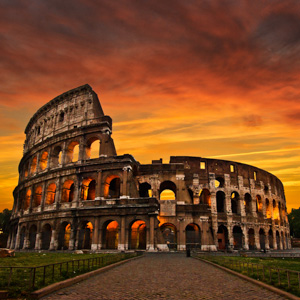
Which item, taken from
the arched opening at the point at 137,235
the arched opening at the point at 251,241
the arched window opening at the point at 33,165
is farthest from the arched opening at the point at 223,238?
the arched window opening at the point at 33,165

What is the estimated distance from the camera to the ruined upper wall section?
31.4 m

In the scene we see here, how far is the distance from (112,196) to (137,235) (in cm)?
544

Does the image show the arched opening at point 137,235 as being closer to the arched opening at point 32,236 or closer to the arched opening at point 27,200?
the arched opening at point 32,236

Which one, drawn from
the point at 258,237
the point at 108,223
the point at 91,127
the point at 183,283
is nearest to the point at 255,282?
the point at 183,283

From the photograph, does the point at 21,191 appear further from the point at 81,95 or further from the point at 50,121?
the point at 81,95

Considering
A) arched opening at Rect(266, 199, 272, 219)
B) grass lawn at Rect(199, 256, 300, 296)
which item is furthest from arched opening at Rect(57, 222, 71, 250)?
arched opening at Rect(266, 199, 272, 219)

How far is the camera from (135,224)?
28484mm

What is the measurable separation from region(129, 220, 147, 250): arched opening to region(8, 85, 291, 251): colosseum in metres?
0.10

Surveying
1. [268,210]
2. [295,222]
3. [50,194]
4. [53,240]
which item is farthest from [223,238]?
[295,222]

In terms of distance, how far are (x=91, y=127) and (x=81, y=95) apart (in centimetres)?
504

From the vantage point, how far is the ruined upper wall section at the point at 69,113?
31406 mm

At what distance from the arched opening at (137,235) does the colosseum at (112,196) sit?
98 millimetres

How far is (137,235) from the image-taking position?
2816cm

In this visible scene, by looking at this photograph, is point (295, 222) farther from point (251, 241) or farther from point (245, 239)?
point (245, 239)
